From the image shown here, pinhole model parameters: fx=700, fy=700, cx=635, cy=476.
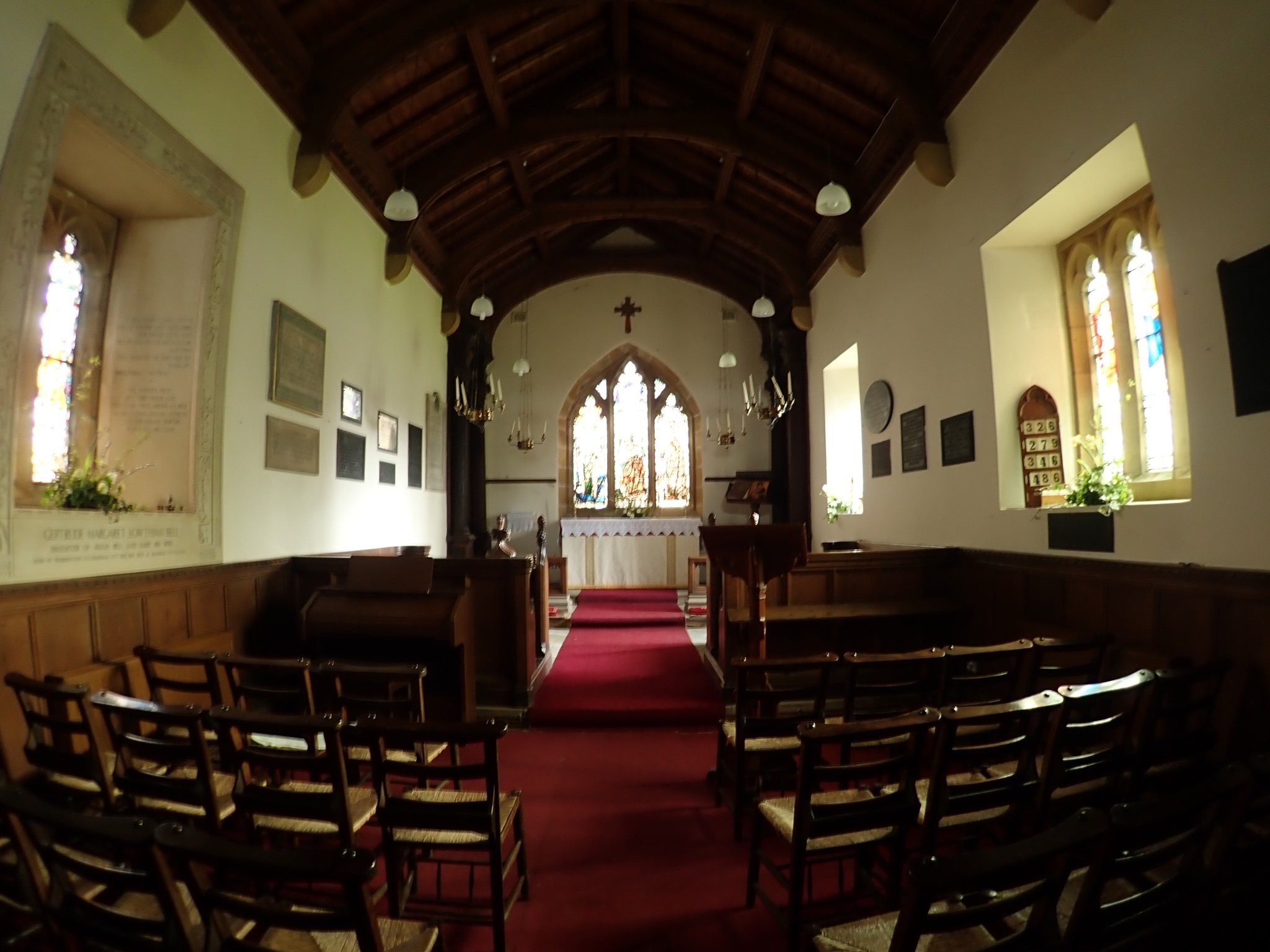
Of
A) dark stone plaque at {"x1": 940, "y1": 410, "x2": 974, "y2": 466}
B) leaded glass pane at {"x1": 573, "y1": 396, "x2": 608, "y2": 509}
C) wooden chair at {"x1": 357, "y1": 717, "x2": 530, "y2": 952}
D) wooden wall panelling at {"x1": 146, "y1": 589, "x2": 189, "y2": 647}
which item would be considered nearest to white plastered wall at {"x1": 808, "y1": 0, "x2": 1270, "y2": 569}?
dark stone plaque at {"x1": 940, "y1": 410, "x2": 974, "y2": 466}

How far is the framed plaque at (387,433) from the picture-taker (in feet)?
22.7

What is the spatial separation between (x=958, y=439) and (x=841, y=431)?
10.9 feet

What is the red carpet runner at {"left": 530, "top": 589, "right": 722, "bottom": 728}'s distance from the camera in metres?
4.45

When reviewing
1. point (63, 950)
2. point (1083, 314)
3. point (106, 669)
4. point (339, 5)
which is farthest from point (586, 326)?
point (63, 950)

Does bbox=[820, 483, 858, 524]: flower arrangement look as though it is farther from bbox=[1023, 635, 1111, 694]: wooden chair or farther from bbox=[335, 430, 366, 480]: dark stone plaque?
A: bbox=[335, 430, 366, 480]: dark stone plaque

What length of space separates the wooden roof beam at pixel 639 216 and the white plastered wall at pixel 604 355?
6.93ft

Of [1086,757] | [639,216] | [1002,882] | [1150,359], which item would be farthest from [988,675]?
[639,216]

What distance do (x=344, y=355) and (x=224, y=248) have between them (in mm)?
1874

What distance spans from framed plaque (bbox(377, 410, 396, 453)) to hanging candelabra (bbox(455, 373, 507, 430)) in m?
0.67

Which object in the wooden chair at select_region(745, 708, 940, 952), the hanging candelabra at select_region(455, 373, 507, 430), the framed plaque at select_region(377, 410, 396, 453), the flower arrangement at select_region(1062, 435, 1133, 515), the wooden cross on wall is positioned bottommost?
the wooden chair at select_region(745, 708, 940, 952)

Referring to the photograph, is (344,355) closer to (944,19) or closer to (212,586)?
(212,586)

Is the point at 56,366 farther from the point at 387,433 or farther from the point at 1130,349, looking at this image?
the point at 1130,349

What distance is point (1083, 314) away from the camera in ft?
15.5

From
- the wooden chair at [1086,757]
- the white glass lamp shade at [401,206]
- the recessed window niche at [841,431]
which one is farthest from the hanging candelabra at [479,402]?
the wooden chair at [1086,757]
